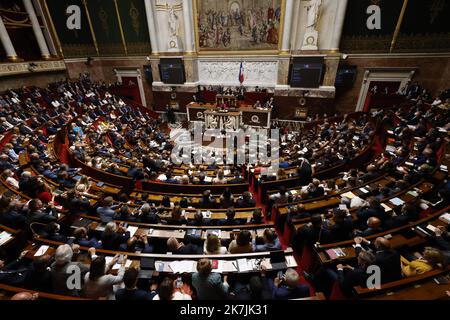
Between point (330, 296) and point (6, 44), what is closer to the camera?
point (330, 296)

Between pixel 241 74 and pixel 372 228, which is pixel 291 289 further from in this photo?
pixel 241 74

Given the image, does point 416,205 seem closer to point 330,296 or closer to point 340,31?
point 330,296

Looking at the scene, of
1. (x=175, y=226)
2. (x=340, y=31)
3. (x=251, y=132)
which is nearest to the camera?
(x=175, y=226)

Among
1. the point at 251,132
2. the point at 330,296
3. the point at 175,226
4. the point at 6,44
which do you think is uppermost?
the point at 6,44

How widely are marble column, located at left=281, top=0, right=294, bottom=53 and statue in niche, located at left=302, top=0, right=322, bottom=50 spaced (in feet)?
3.07

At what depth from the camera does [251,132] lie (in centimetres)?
1444

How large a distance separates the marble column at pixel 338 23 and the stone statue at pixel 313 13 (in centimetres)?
102

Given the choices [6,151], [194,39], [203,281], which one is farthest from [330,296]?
[194,39]

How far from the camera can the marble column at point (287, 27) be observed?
43.0ft

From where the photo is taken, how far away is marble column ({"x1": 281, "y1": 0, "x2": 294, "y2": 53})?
1310 centimetres

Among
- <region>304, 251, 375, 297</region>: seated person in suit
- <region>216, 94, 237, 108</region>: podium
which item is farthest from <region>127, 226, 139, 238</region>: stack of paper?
<region>216, 94, 237, 108</region>: podium

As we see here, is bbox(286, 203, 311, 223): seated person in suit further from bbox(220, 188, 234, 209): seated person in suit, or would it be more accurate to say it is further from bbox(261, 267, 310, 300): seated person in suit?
bbox(261, 267, 310, 300): seated person in suit

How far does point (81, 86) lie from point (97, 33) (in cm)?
529

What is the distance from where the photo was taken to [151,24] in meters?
15.5
